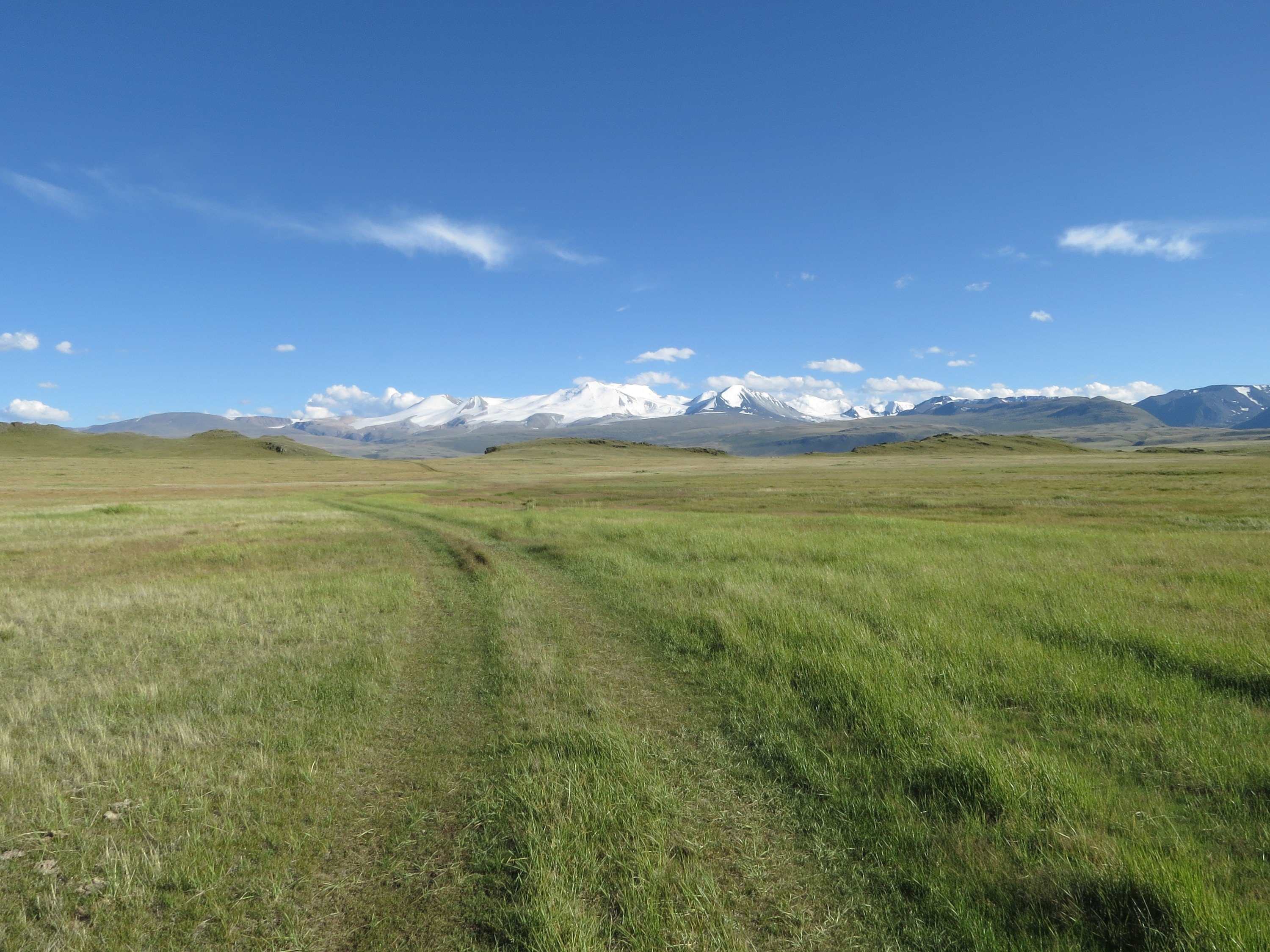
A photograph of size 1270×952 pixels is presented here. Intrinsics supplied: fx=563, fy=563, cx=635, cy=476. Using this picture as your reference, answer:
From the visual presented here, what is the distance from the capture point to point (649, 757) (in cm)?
752

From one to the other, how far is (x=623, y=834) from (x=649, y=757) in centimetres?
160

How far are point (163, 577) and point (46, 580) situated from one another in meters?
3.68

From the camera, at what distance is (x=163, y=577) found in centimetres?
1969

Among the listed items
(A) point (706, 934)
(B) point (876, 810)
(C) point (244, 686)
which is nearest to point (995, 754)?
(B) point (876, 810)

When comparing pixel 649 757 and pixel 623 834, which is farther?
pixel 649 757

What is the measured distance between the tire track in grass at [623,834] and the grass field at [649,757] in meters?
0.04

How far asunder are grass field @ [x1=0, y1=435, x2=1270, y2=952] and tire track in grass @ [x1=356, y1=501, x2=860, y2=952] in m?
0.04

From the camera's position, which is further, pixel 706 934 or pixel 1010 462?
pixel 1010 462

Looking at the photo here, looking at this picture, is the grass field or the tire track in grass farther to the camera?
the grass field

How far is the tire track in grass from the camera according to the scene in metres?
4.79

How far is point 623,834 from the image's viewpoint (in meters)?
5.95

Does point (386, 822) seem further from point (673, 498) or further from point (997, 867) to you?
point (673, 498)

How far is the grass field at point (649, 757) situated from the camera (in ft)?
16.1

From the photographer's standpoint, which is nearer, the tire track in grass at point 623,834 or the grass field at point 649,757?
the tire track in grass at point 623,834
